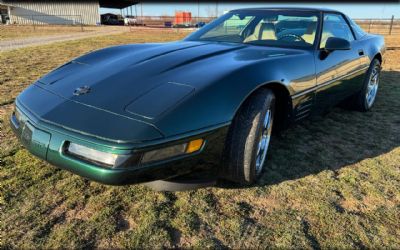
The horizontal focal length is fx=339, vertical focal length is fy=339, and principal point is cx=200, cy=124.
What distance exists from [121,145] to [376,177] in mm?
2044

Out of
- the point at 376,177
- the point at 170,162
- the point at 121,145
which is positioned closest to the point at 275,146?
the point at 376,177

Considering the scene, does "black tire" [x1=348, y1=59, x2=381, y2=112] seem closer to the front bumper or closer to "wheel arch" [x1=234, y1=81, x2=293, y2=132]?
"wheel arch" [x1=234, y1=81, x2=293, y2=132]

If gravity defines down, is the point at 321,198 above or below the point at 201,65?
below

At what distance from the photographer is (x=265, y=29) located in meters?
3.41

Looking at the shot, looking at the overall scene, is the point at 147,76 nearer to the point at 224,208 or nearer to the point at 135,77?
the point at 135,77

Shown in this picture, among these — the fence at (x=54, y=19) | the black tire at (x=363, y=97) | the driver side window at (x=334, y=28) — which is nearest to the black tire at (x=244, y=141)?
the driver side window at (x=334, y=28)

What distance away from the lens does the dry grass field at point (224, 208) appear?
187 cm

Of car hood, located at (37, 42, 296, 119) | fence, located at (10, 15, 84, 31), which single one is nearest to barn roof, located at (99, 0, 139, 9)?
fence, located at (10, 15, 84, 31)

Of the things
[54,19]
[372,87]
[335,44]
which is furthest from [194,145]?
[54,19]

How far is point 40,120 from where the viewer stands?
6.41 ft

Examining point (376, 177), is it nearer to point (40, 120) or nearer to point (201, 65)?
point (201, 65)

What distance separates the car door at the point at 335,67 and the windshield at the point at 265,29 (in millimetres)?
170

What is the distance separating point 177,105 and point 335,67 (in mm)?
2025

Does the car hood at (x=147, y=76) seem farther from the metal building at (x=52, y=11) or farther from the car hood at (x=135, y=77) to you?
the metal building at (x=52, y=11)
